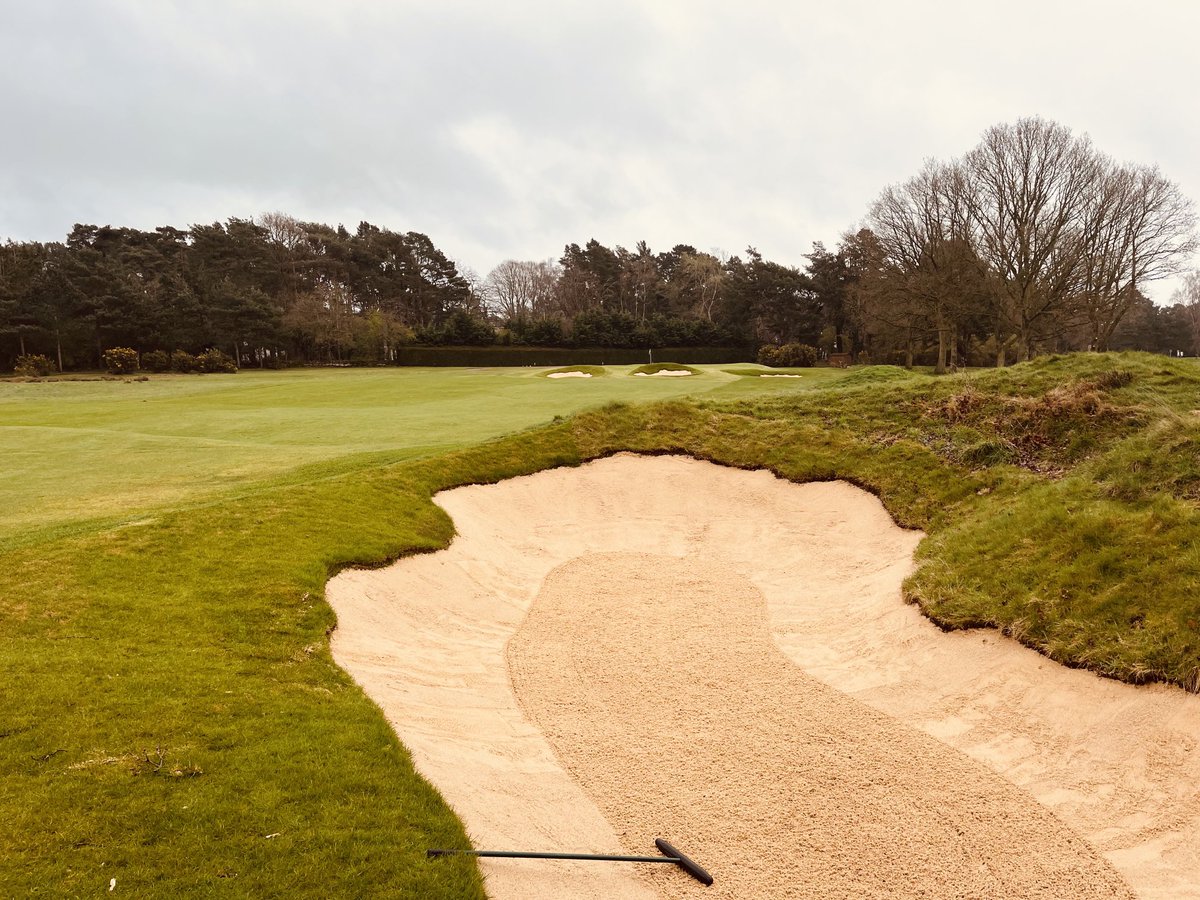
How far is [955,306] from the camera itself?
4278cm

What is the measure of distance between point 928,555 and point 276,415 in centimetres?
2302

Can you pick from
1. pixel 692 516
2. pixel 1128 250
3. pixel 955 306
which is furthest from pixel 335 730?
pixel 1128 250

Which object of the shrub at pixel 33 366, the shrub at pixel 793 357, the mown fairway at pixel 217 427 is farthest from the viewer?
the shrub at pixel 793 357

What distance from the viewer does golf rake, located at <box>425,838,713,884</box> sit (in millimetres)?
4719

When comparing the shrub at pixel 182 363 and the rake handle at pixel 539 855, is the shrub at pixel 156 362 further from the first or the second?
the rake handle at pixel 539 855

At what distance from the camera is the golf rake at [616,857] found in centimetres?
472

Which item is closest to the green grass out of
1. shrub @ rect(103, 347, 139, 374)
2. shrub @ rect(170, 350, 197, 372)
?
shrub @ rect(103, 347, 139, 374)

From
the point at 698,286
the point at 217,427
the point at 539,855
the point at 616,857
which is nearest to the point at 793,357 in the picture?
the point at 698,286

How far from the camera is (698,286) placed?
283ft

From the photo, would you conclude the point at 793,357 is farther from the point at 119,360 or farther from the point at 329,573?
the point at 119,360

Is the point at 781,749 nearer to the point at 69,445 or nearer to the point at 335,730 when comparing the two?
the point at 335,730

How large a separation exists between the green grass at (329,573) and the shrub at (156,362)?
3997 cm

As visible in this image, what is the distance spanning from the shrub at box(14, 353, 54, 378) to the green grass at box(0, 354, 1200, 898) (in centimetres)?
3921

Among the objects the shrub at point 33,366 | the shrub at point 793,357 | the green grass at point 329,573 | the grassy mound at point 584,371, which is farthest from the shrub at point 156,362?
the shrub at point 793,357
